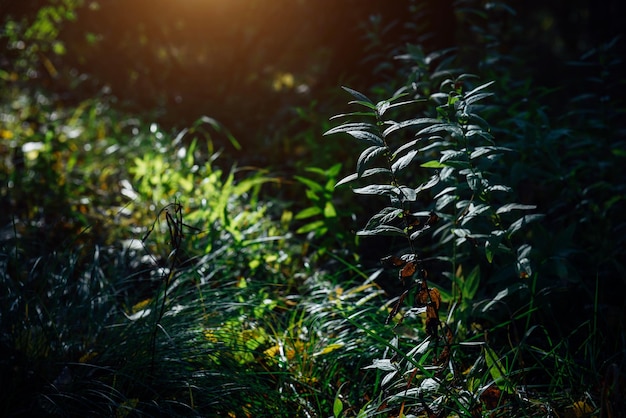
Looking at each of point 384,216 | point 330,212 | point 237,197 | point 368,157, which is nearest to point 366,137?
point 368,157

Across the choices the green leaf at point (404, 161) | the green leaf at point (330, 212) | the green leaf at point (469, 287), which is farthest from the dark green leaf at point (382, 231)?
the green leaf at point (330, 212)

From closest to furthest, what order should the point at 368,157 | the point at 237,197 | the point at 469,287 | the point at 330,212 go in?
the point at 368,157 < the point at 469,287 < the point at 330,212 < the point at 237,197

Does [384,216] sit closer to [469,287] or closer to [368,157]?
[368,157]

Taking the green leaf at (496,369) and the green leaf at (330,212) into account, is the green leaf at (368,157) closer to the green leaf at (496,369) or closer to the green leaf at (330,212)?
the green leaf at (496,369)

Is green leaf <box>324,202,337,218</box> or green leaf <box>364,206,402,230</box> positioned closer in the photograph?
green leaf <box>364,206,402,230</box>

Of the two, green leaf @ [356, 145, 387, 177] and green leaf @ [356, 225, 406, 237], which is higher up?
green leaf @ [356, 145, 387, 177]

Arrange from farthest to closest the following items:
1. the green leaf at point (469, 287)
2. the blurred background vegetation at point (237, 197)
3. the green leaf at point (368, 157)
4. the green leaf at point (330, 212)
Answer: the green leaf at point (330, 212) → the green leaf at point (469, 287) → the blurred background vegetation at point (237, 197) → the green leaf at point (368, 157)

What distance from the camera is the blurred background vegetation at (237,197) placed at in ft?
7.37

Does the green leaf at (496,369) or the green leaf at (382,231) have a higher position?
the green leaf at (382,231)

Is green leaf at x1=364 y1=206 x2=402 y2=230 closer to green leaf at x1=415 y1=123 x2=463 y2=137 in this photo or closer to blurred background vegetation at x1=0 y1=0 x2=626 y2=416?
green leaf at x1=415 y1=123 x2=463 y2=137

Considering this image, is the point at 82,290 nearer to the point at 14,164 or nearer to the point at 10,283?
the point at 10,283

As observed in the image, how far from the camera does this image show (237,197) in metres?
3.69

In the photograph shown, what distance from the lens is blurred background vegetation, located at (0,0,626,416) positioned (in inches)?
88.4

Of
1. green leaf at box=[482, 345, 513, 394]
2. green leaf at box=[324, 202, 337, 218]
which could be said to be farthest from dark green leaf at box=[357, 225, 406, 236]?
green leaf at box=[324, 202, 337, 218]
